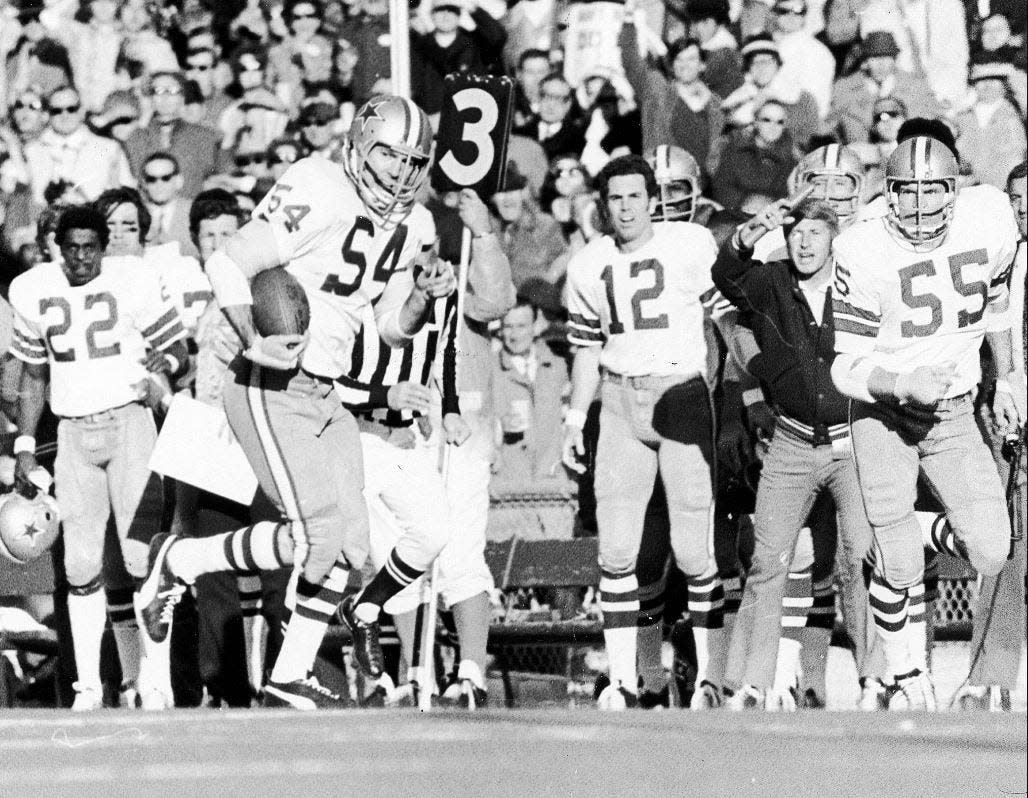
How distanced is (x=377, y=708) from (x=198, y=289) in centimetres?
211

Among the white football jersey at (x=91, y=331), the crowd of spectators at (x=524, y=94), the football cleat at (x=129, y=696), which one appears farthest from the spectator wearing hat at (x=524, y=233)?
the football cleat at (x=129, y=696)

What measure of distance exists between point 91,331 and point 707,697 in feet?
9.65

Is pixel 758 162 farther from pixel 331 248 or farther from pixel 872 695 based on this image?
pixel 872 695

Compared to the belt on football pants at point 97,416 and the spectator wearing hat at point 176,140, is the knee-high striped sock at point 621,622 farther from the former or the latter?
the spectator wearing hat at point 176,140

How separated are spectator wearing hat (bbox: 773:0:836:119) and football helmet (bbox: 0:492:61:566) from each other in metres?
4.42

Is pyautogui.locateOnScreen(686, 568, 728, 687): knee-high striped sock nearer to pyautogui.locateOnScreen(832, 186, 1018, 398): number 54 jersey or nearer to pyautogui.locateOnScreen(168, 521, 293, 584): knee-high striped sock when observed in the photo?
pyautogui.locateOnScreen(832, 186, 1018, 398): number 54 jersey

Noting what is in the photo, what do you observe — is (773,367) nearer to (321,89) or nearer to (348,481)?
(348,481)

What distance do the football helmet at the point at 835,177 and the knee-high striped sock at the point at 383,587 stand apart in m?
2.12

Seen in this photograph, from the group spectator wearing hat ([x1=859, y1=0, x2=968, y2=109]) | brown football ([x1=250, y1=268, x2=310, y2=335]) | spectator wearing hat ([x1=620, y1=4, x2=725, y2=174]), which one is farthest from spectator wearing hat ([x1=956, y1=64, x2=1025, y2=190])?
brown football ([x1=250, y1=268, x2=310, y2=335])

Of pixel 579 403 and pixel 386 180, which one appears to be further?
pixel 579 403

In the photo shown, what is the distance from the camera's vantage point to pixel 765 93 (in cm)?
1013

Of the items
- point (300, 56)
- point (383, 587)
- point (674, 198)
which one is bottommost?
point (383, 587)

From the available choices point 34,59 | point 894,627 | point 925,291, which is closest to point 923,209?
point 925,291

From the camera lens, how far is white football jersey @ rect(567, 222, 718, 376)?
7684mm
